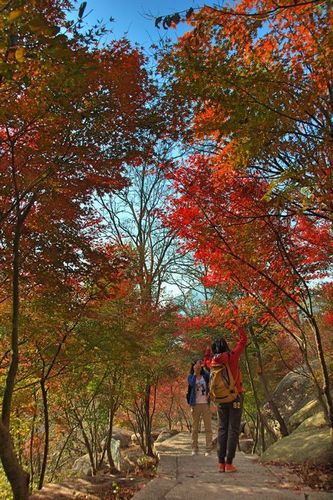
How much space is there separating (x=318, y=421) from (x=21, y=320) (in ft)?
26.4

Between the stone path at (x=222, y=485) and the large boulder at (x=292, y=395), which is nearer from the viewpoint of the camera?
the stone path at (x=222, y=485)

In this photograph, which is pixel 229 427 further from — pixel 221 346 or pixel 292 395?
pixel 292 395

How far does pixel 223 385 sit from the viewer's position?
5402 millimetres

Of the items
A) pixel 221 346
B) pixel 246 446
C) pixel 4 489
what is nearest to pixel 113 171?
pixel 221 346

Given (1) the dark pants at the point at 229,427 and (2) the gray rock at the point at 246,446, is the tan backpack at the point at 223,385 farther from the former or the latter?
(2) the gray rock at the point at 246,446

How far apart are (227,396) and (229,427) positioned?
0.43 metres

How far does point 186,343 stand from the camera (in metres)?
17.9

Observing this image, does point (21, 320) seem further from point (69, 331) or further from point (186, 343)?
point (186, 343)

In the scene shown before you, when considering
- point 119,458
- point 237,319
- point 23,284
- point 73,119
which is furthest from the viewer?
point 119,458

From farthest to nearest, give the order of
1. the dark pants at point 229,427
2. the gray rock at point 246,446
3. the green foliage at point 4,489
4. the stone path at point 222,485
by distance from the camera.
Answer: the gray rock at point 246,446
the green foliage at point 4,489
the dark pants at point 229,427
the stone path at point 222,485

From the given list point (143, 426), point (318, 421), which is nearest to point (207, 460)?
point (318, 421)

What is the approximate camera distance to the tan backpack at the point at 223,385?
5.36 m

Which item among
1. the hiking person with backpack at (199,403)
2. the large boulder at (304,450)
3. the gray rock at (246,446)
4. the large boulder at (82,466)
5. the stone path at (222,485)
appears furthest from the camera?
the gray rock at (246,446)

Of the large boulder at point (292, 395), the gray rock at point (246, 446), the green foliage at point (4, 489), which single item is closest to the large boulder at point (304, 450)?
the large boulder at point (292, 395)
